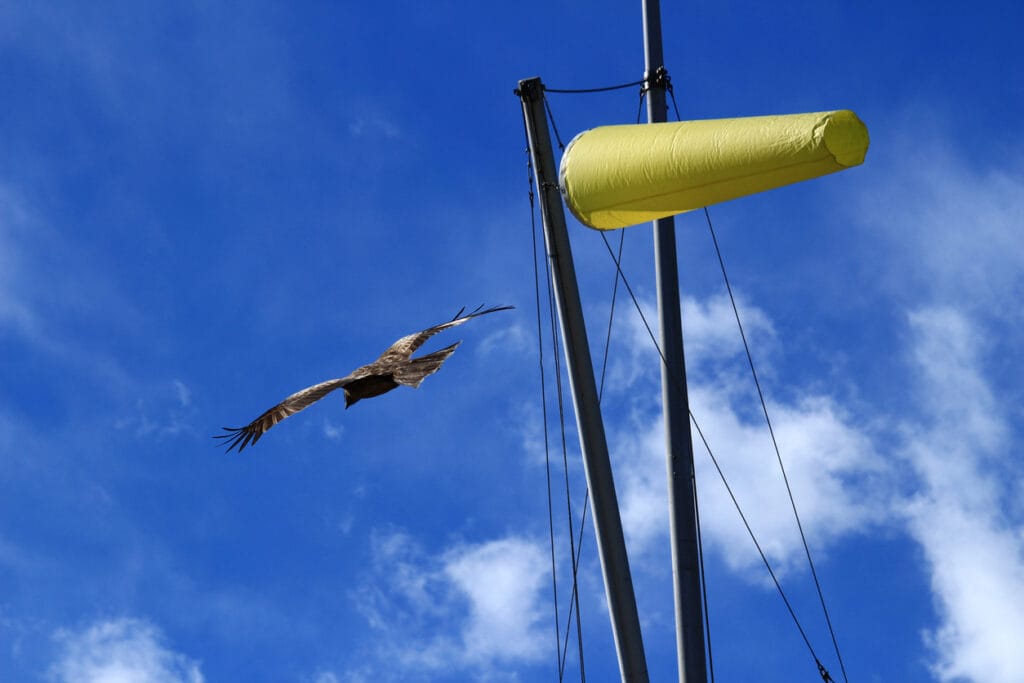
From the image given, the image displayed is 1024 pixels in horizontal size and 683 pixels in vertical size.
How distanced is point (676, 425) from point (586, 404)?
9.13 feet

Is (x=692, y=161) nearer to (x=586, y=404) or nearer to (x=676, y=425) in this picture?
(x=586, y=404)

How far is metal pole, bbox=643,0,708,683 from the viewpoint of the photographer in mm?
15344

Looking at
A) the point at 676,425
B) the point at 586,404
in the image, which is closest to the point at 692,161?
the point at 586,404

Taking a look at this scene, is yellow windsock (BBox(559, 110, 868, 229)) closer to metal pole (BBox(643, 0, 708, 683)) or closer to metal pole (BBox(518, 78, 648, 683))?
metal pole (BBox(518, 78, 648, 683))

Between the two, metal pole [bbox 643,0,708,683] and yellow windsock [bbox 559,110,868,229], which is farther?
metal pole [bbox 643,0,708,683]

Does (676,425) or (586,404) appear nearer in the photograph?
(586,404)

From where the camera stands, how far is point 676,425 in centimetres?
1628

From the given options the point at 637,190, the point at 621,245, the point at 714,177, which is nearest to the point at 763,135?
the point at 714,177

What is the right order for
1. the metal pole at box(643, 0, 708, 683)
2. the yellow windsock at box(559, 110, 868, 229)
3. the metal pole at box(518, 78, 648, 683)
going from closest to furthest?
the yellow windsock at box(559, 110, 868, 229) < the metal pole at box(518, 78, 648, 683) < the metal pole at box(643, 0, 708, 683)

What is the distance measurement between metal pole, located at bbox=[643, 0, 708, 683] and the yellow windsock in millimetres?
2981

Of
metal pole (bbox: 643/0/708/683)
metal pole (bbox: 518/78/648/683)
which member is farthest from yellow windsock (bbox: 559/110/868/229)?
metal pole (bbox: 643/0/708/683)

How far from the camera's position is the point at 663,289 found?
55.5ft

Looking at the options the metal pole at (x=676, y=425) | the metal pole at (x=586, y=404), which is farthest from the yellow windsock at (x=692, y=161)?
the metal pole at (x=676, y=425)

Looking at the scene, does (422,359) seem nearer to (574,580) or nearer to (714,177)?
(574,580)
